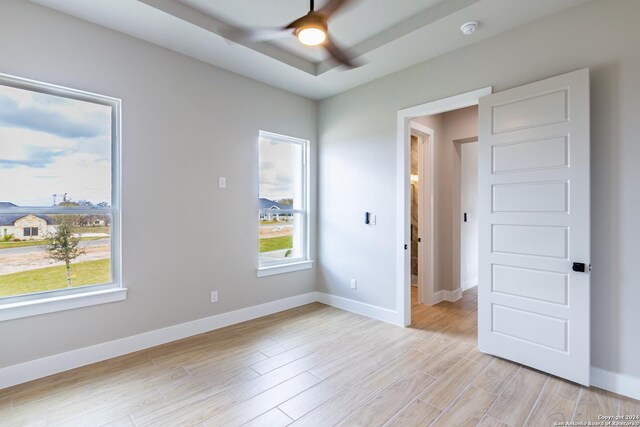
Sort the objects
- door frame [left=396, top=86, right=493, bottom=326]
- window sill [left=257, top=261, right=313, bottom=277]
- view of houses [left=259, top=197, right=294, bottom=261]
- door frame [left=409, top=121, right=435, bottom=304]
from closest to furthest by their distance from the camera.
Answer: door frame [left=396, top=86, right=493, bottom=326] → window sill [left=257, top=261, right=313, bottom=277] → view of houses [left=259, top=197, right=294, bottom=261] → door frame [left=409, top=121, right=435, bottom=304]

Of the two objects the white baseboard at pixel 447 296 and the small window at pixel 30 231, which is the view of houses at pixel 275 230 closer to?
the small window at pixel 30 231

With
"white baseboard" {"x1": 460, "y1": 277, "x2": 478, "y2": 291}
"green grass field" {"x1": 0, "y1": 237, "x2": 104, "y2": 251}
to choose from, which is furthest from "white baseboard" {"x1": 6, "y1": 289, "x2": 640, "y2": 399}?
"green grass field" {"x1": 0, "y1": 237, "x2": 104, "y2": 251}

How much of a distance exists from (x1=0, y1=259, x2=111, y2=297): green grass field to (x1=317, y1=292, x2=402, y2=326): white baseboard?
2.66 meters

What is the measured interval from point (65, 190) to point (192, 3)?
1918mm

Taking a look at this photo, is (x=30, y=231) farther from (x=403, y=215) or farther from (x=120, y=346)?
(x=403, y=215)

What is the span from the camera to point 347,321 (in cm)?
369

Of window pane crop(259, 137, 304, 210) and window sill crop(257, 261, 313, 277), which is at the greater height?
window pane crop(259, 137, 304, 210)

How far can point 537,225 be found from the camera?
2.48 metres

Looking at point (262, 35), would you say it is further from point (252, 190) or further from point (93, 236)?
point (93, 236)

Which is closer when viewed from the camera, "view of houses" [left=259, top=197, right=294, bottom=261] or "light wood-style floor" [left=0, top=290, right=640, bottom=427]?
"light wood-style floor" [left=0, top=290, right=640, bottom=427]

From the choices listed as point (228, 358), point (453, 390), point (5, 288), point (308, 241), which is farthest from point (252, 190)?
point (453, 390)

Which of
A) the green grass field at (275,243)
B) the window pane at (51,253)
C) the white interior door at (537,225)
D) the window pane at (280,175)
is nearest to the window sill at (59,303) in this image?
the window pane at (51,253)

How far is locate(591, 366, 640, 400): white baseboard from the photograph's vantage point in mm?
2148

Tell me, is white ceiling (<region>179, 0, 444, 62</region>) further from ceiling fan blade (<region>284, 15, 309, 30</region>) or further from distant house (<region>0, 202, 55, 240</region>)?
distant house (<region>0, 202, 55, 240</region>)
